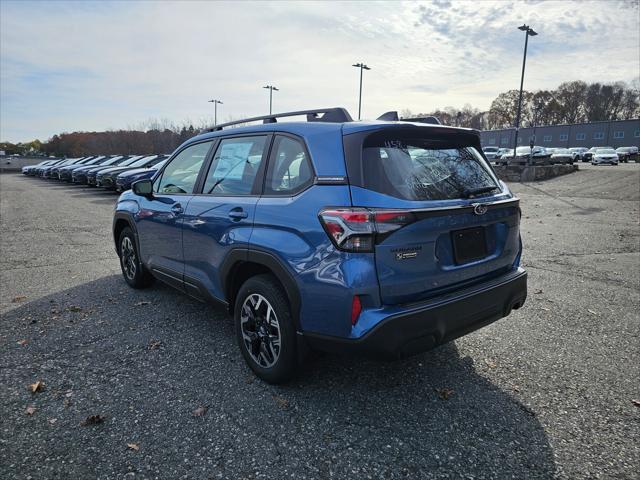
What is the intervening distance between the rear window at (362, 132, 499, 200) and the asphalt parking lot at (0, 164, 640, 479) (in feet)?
4.60

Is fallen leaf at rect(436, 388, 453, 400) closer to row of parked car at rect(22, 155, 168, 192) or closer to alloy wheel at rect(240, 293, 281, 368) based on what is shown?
alloy wheel at rect(240, 293, 281, 368)

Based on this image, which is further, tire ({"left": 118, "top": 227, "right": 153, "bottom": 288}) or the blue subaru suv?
tire ({"left": 118, "top": 227, "right": 153, "bottom": 288})

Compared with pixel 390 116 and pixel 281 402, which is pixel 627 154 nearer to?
pixel 390 116

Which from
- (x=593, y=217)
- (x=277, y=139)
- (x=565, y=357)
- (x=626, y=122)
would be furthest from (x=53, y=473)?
(x=626, y=122)

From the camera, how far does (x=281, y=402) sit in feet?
9.66

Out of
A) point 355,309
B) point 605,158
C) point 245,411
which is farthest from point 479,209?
point 605,158

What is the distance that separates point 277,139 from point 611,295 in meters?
4.47

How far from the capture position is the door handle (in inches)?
125

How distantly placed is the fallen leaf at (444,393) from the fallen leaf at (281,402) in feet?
3.45

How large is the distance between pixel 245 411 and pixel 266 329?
1.79ft

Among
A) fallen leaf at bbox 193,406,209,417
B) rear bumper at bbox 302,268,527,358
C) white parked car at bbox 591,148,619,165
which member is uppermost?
white parked car at bbox 591,148,619,165

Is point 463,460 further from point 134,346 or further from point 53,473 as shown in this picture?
point 134,346

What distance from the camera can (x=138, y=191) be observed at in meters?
4.58

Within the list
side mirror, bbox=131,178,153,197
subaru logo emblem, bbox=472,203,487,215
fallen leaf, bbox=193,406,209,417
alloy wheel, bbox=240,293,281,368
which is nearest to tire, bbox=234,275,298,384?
alloy wheel, bbox=240,293,281,368
